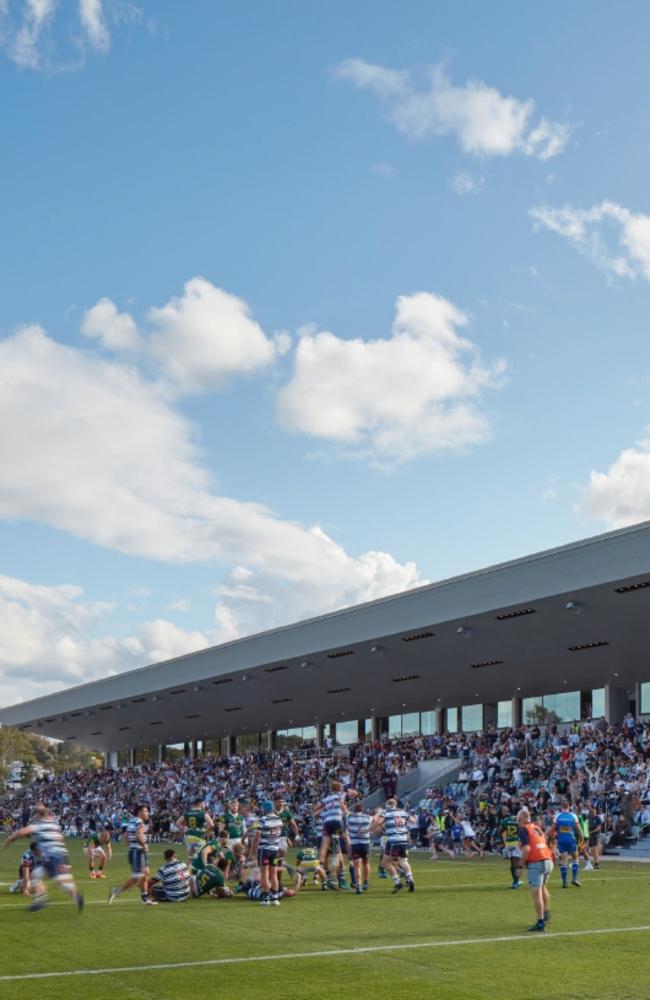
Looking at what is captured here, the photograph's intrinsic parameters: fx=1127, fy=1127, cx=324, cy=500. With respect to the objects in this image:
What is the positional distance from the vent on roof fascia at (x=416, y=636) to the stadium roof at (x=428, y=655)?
0.12 meters

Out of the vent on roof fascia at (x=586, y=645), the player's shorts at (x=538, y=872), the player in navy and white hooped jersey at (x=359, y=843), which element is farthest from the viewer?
the vent on roof fascia at (x=586, y=645)

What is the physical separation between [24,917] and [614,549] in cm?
2075

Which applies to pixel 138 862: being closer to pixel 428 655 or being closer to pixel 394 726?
pixel 428 655

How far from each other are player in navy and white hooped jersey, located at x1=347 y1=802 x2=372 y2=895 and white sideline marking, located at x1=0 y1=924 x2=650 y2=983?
19.9 feet

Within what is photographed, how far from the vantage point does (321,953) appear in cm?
1252

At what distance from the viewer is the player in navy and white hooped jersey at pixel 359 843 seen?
1980 cm

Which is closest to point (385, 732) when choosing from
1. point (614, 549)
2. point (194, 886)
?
point (614, 549)

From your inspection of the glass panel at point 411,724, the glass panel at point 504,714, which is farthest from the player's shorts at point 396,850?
the glass panel at point 411,724

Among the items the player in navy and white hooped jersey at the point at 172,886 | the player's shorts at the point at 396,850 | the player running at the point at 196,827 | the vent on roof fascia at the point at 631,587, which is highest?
the vent on roof fascia at the point at 631,587

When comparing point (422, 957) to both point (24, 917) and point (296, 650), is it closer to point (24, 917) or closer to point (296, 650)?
point (24, 917)

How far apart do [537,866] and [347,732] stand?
192 feet

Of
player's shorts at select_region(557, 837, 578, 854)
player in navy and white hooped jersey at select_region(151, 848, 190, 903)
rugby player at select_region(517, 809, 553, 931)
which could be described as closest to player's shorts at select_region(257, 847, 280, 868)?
player in navy and white hooped jersey at select_region(151, 848, 190, 903)

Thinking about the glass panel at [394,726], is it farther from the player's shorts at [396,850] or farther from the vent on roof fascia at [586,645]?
the player's shorts at [396,850]

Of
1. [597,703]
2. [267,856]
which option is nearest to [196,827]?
[267,856]
